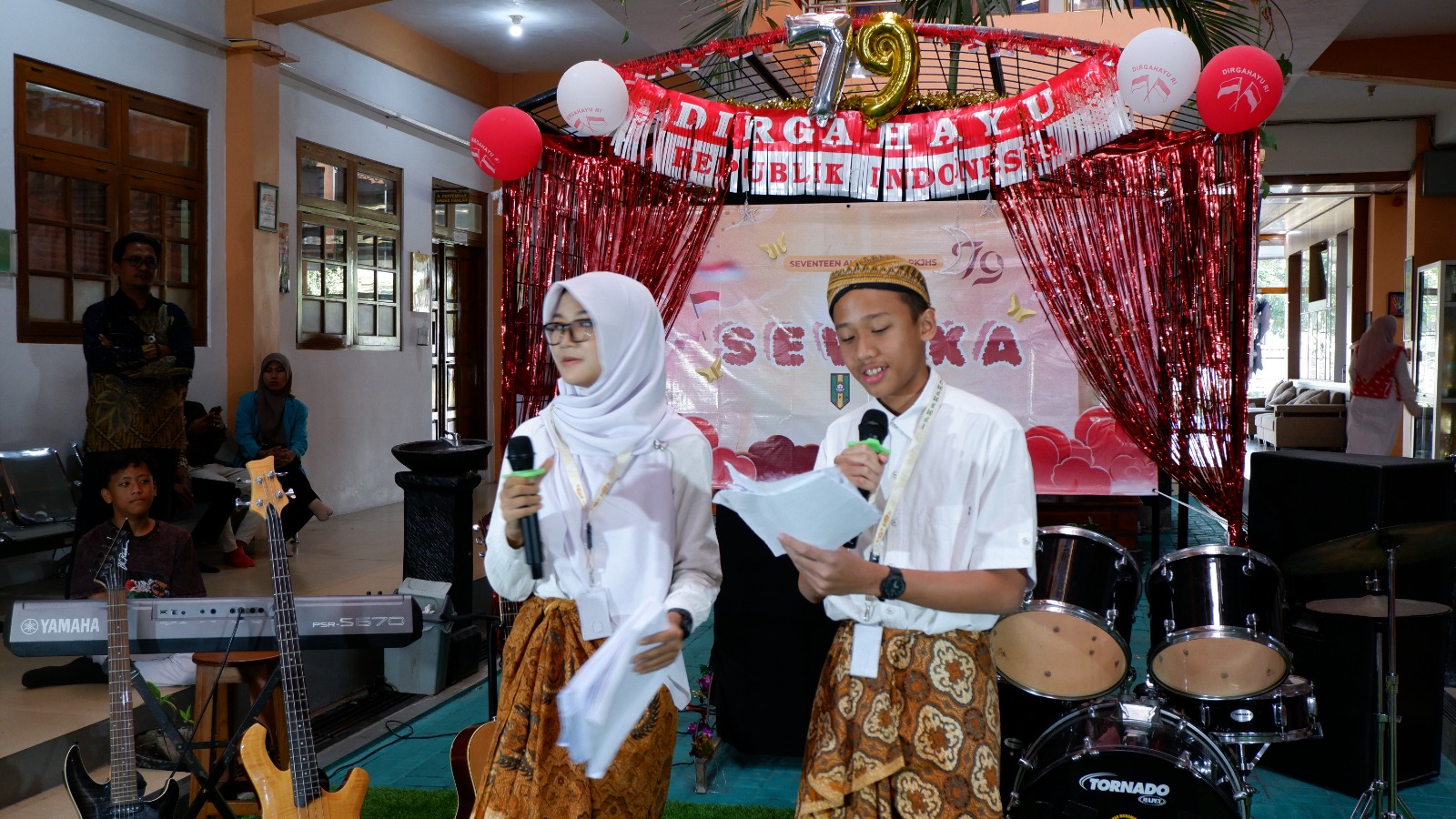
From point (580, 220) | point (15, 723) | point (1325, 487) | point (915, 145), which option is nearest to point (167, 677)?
point (15, 723)

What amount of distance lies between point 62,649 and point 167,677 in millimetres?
1125

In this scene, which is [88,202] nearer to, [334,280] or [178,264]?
[178,264]

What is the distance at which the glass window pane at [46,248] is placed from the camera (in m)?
5.97

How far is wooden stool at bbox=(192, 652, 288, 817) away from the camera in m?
3.17

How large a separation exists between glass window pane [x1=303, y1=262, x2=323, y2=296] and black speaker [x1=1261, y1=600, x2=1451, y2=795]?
6874 millimetres

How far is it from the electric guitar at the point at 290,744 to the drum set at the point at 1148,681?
5.34ft

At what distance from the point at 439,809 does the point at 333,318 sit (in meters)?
5.89

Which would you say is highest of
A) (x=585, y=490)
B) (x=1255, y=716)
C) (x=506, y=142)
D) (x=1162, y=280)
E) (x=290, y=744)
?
(x=506, y=142)

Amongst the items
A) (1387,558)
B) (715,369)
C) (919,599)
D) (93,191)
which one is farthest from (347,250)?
(919,599)

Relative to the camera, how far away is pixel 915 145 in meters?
4.64

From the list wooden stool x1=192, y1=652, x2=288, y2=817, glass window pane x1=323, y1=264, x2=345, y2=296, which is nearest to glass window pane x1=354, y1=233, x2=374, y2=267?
glass window pane x1=323, y1=264, x2=345, y2=296

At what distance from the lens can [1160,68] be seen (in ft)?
12.6

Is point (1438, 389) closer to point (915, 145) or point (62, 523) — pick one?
point (915, 145)

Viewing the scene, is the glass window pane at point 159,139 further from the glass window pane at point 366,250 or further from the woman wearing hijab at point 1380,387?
the woman wearing hijab at point 1380,387
